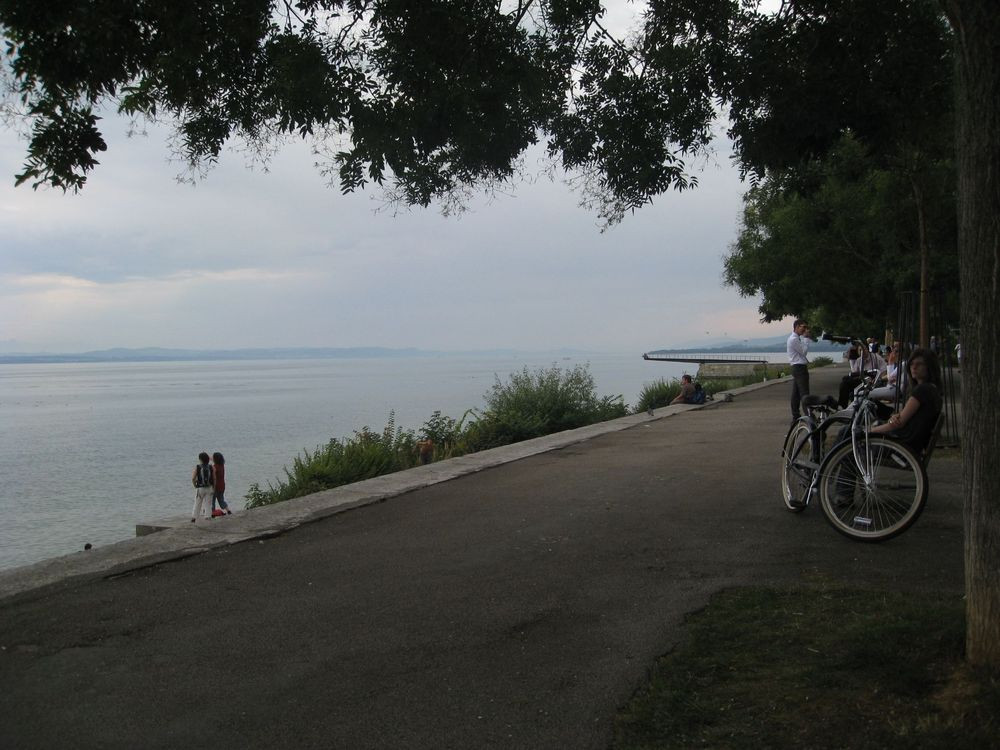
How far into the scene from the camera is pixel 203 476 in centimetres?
1738

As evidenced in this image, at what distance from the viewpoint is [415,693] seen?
153 inches

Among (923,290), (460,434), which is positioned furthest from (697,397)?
(923,290)

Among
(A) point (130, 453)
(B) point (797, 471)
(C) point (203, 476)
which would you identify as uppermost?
(B) point (797, 471)

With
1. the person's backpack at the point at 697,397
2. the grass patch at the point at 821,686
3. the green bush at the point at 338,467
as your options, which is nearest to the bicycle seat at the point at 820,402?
the grass patch at the point at 821,686

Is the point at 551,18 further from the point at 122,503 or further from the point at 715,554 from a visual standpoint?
the point at 122,503

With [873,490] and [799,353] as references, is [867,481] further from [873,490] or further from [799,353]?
[799,353]

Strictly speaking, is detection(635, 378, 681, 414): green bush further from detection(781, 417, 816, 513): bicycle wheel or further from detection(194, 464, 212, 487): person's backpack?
detection(781, 417, 816, 513): bicycle wheel

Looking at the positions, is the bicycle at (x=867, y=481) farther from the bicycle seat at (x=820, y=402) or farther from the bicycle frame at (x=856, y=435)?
the bicycle seat at (x=820, y=402)

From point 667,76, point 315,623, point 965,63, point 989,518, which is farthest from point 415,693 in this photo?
point 667,76

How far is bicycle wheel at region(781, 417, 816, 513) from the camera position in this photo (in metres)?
7.59

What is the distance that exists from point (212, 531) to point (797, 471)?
492 centimetres

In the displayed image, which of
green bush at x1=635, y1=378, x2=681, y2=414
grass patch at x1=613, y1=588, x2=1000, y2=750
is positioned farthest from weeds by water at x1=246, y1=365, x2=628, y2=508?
grass patch at x1=613, y1=588, x2=1000, y2=750

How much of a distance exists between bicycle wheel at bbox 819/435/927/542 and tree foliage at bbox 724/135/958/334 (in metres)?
6.37

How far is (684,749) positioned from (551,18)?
7.63 metres
